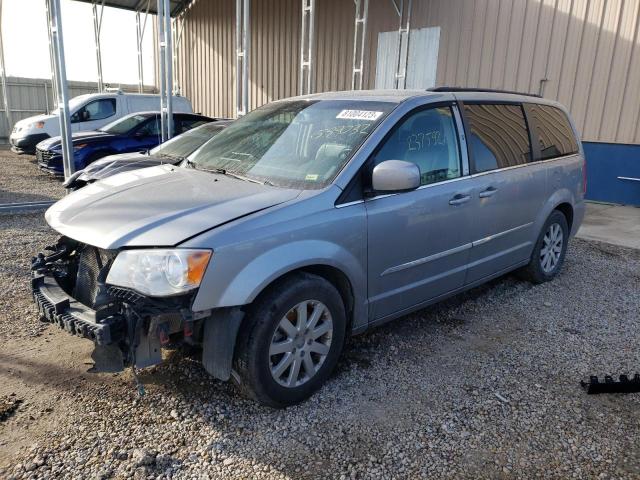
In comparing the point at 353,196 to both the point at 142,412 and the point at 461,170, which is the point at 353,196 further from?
the point at 142,412

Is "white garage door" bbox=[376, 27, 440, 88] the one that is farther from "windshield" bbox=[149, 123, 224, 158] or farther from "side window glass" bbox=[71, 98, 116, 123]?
"side window glass" bbox=[71, 98, 116, 123]

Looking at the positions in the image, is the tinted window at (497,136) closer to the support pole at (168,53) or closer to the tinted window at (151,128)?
the support pole at (168,53)

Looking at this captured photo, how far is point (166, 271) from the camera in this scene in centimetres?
240

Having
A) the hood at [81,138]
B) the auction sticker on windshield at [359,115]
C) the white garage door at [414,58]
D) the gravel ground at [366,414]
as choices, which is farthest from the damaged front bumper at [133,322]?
the white garage door at [414,58]

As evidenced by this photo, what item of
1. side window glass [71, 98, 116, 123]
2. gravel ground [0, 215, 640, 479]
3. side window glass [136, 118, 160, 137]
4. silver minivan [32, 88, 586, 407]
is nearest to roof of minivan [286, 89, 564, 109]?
silver minivan [32, 88, 586, 407]

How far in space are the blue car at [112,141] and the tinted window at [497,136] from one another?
794 centimetres

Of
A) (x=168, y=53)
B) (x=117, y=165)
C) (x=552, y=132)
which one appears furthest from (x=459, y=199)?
(x=168, y=53)

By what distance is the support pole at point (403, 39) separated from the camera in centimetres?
1202

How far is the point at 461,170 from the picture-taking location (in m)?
3.70

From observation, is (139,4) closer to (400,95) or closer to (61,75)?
(61,75)

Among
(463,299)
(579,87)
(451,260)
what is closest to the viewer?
(451,260)

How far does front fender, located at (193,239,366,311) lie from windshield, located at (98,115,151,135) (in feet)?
29.3

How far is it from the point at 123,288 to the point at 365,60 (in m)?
12.0

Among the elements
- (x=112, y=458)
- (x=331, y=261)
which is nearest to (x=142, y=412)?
(x=112, y=458)
